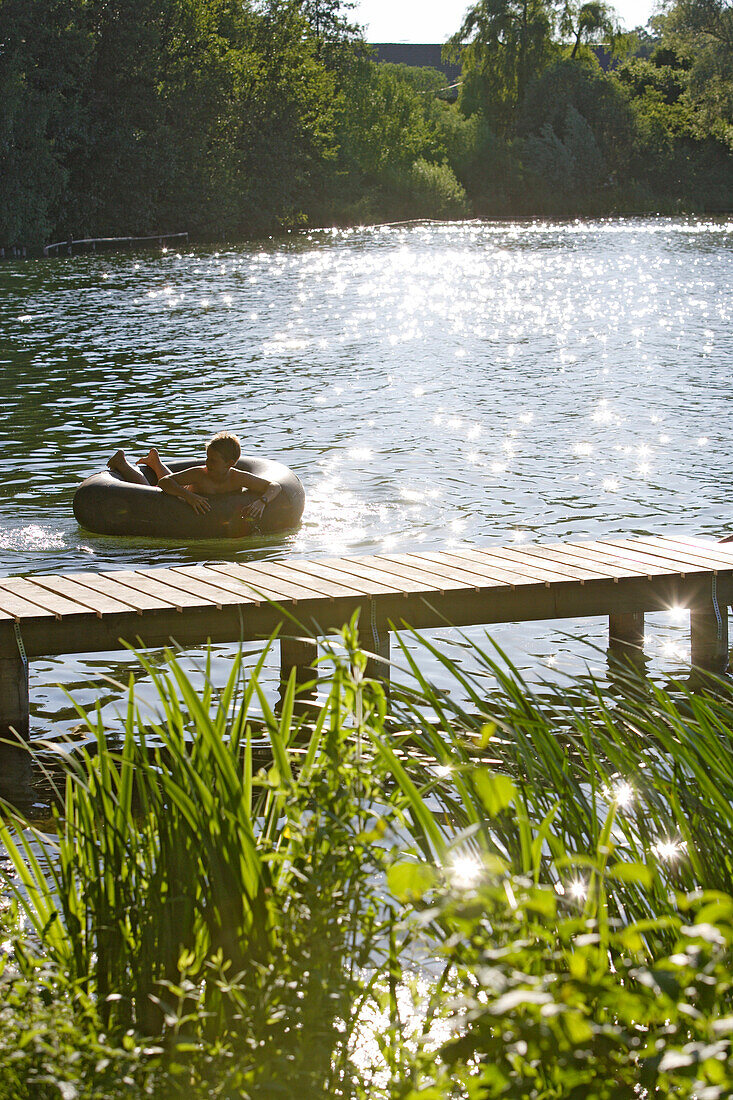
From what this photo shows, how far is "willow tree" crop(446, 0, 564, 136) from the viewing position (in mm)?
57000

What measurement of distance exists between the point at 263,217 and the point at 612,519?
1872 inches

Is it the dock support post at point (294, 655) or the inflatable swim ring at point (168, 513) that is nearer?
the dock support post at point (294, 655)

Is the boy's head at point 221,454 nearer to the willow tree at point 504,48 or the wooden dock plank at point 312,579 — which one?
the wooden dock plank at point 312,579

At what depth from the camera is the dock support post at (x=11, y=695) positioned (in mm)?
5352

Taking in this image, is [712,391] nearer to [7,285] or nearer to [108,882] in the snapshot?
[108,882]

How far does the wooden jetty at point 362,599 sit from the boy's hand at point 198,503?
8.57 ft

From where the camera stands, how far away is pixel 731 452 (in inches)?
492

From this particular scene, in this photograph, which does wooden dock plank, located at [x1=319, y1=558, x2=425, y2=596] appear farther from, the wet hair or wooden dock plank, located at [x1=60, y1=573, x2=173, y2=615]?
the wet hair

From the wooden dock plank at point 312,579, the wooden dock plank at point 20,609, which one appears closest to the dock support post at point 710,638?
the wooden dock plank at point 312,579

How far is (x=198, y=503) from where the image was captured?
8.88 m

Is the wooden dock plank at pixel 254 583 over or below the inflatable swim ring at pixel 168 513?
over

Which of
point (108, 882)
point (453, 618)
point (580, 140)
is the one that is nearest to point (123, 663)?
point (453, 618)

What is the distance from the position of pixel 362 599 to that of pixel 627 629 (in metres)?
1.48

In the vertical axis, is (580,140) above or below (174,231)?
above
